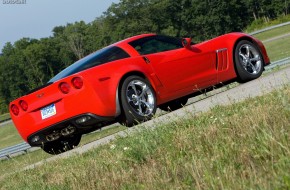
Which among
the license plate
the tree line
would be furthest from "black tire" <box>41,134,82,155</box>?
the tree line

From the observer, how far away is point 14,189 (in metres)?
5.11

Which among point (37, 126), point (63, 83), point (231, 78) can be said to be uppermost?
point (63, 83)

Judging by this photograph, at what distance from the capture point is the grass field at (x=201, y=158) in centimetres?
294

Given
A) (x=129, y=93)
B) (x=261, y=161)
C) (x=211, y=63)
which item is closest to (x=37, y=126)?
(x=129, y=93)

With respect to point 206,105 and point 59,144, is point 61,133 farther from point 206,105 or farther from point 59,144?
point 206,105

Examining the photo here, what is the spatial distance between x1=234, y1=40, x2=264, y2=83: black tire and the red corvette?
17 mm

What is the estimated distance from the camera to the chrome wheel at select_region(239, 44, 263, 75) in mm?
8922

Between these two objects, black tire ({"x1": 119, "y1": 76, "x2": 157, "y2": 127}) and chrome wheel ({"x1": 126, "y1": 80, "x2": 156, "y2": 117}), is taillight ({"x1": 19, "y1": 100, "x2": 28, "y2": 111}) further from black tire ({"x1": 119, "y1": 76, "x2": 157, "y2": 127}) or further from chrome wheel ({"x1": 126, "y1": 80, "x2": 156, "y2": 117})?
chrome wheel ({"x1": 126, "y1": 80, "x2": 156, "y2": 117})

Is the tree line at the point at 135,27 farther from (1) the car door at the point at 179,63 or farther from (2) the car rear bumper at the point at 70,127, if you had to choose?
(2) the car rear bumper at the point at 70,127

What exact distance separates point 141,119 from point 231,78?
224cm

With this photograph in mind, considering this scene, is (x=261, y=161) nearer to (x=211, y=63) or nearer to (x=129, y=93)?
(x=129, y=93)

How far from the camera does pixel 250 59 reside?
9.01m

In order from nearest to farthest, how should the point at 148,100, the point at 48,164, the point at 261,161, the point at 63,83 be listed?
the point at 261,161 → the point at 48,164 → the point at 63,83 → the point at 148,100

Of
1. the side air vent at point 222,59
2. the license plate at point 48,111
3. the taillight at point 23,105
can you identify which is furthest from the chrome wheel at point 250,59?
the taillight at point 23,105
